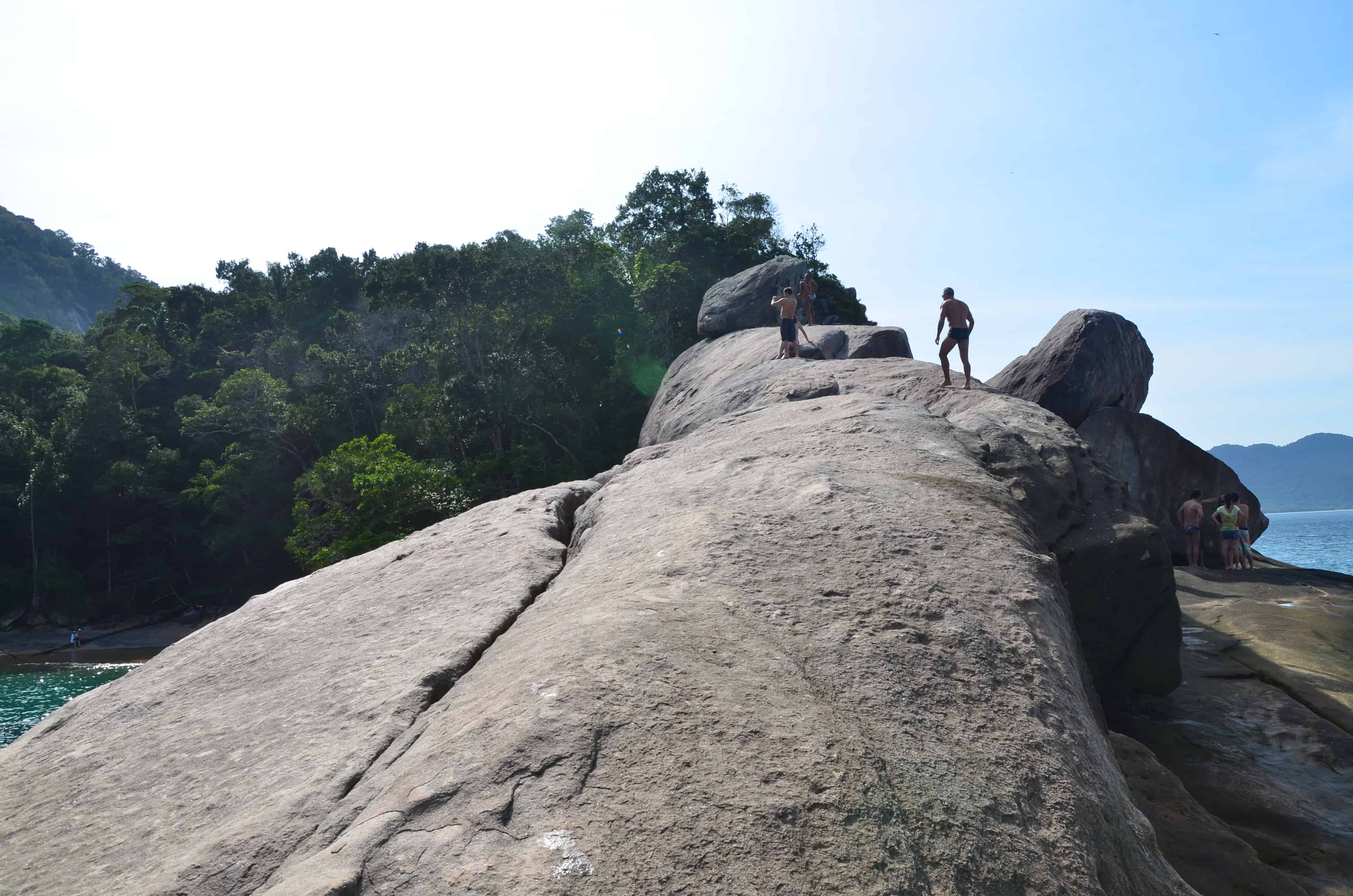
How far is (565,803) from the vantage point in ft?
9.45

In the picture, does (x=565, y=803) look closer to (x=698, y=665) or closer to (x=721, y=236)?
(x=698, y=665)

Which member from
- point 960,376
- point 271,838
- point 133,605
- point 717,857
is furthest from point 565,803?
point 133,605

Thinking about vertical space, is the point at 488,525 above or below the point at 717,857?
above

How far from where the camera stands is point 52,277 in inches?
4126

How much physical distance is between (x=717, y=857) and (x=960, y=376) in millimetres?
8006

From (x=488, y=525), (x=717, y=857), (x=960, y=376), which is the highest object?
(x=960, y=376)

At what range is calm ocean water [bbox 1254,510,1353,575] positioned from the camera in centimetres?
5553

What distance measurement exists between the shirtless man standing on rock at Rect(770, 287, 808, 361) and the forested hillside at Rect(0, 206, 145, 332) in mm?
105190

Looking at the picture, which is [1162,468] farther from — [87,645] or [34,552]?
[34,552]

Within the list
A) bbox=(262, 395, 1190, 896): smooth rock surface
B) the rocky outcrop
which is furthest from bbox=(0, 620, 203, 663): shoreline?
the rocky outcrop

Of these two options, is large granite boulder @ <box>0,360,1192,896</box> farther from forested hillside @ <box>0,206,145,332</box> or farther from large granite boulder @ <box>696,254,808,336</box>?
forested hillside @ <box>0,206,145,332</box>

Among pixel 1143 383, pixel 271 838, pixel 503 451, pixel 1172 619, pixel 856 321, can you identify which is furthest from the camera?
pixel 856 321

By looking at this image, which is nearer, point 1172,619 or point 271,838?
point 271,838

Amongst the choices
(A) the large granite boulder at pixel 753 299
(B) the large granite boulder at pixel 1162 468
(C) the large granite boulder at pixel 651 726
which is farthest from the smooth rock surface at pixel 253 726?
(A) the large granite boulder at pixel 753 299
